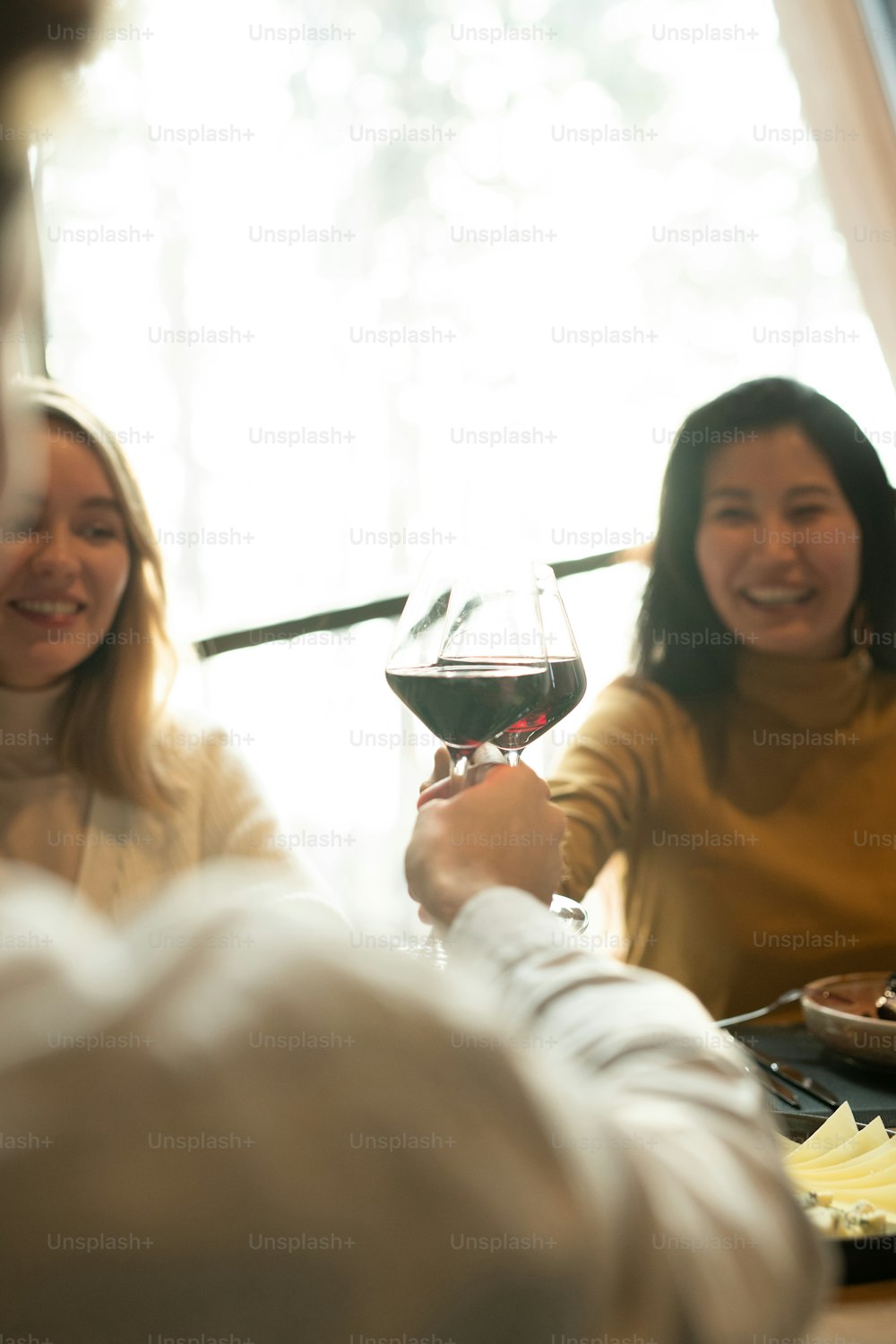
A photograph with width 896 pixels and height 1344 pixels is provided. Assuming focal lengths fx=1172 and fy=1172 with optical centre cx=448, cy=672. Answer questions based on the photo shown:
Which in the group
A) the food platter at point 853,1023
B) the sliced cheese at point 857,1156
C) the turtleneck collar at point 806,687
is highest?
the turtleneck collar at point 806,687

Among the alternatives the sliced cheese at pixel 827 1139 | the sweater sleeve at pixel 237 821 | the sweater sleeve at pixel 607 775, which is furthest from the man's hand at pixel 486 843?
the sweater sleeve at pixel 237 821

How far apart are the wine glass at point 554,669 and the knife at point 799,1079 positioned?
34cm

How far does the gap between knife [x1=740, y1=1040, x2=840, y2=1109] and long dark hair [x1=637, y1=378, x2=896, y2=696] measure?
3.41ft

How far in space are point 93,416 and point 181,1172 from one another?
1.82 m

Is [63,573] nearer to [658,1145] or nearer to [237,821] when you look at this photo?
[237,821]

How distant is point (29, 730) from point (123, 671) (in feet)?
0.60

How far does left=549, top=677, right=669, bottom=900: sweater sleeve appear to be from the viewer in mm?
1695

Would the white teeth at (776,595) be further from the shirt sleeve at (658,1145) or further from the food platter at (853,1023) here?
the shirt sleeve at (658,1145)

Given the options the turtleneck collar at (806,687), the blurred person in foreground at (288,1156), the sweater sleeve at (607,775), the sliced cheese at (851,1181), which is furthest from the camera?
the turtleneck collar at (806,687)

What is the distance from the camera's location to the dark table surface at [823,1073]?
0.91 metres

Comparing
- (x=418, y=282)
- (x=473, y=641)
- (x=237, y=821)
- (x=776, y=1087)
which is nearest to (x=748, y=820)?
(x=237, y=821)

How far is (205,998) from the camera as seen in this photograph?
32cm

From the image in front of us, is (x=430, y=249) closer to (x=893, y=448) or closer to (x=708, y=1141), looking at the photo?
(x=893, y=448)

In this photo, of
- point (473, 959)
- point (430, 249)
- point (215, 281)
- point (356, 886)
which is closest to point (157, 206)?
point (215, 281)
